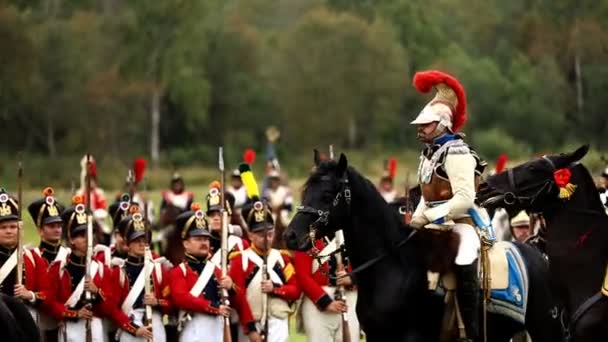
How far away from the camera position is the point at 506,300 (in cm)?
1309

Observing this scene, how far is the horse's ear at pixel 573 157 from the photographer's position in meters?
12.6

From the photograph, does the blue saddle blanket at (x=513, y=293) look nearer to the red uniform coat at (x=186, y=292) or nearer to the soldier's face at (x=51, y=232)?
the red uniform coat at (x=186, y=292)

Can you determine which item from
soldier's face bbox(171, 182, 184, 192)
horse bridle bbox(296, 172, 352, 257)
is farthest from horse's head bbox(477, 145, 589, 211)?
soldier's face bbox(171, 182, 184, 192)

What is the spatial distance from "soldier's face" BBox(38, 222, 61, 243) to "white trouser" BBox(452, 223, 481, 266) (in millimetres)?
4202

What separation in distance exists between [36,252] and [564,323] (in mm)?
5026

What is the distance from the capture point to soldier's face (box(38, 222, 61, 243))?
14703 millimetres

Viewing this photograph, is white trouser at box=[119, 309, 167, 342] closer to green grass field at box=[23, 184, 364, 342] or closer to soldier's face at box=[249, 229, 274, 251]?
soldier's face at box=[249, 229, 274, 251]

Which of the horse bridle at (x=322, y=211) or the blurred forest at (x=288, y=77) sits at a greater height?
the blurred forest at (x=288, y=77)

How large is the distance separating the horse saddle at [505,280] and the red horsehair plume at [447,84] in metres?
1.14

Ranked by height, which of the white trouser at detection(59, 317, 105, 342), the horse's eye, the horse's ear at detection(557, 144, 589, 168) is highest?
the horse's ear at detection(557, 144, 589, 168)

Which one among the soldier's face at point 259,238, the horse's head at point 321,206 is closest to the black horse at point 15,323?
the horse's head at point 321,206

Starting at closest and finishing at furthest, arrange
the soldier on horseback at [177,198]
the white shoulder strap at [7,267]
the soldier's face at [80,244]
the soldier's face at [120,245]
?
the white shoulder strap at [7,267], the soldier's face at [80,244], the soldier's face at [120,245], the soldier on horseback at [177,198]

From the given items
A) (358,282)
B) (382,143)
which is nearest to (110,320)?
(358,282)

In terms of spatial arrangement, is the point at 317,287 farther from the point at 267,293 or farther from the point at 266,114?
the point at 266,114
